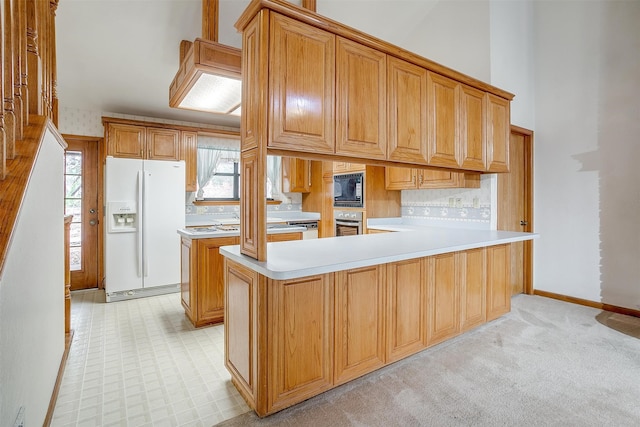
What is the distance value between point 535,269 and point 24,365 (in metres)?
4.75

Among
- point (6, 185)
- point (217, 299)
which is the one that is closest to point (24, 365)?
point (6, 185)

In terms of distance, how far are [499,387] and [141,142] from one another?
15.5 feet

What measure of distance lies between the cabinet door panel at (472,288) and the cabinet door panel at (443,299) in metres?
0.09

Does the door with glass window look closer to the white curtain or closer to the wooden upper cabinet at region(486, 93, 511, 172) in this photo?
the white curtain

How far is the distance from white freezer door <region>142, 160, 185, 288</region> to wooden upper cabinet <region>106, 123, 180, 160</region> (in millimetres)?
427

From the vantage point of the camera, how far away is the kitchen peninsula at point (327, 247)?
5.56 feet

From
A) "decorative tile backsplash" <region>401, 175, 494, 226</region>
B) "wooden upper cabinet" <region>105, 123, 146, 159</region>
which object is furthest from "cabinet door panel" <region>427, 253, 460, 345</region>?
"wooden upper cabinet" <region>105, 123, 146, 159</region>

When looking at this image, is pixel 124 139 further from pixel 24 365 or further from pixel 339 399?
pixel 339 399

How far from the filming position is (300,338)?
176 centimetres

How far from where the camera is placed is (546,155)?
3836 mm

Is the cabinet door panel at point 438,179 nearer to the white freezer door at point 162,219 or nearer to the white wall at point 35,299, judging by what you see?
the white freezer door at point 162,219

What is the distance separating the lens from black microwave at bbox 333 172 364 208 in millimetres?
4137

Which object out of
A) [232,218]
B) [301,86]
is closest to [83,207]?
[232,218]

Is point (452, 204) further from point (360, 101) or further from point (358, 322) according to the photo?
point (358, 322)
